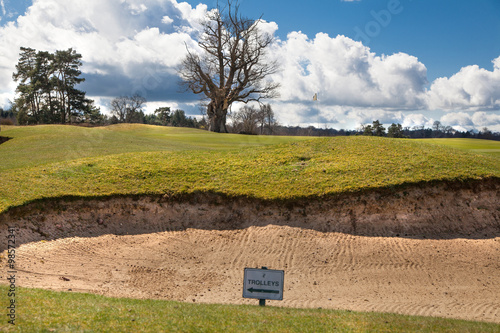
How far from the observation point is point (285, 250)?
11805mm

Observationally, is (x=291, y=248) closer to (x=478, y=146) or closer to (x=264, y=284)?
(x=264, y=284)

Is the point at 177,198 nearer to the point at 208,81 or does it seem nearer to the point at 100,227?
the point at 100,227

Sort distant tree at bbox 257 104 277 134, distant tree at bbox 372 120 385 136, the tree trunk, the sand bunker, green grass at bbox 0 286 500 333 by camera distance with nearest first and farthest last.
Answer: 1. green grass at bbox 0 286 500 333
2. the sand bunker
3. the tree trunk
4. distant tree at bbox 372 120 385 136
5. distant tree at bbox 257 104 277 134

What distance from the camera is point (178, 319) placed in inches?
239

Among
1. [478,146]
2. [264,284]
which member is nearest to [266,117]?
[478,146]

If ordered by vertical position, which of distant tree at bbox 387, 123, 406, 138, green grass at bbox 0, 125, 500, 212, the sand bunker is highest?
distant tree at bbox 387, 123, 406, 138

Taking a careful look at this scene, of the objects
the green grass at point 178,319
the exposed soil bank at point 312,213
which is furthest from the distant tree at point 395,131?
the green grass at point 178,319

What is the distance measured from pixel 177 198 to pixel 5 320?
28.9 feet

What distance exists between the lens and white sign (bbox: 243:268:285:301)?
750 cm

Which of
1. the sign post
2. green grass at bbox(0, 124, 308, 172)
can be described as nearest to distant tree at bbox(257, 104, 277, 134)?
green grass at bbox(0, 124, 308, 172)

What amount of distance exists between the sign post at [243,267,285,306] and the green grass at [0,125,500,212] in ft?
20.8

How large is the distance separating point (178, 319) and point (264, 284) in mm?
2087

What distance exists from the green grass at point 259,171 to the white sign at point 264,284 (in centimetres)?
635

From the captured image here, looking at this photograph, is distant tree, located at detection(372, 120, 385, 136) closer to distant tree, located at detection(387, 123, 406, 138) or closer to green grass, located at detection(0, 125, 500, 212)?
distant tree, located at detection(387, 123, 406, 138)
